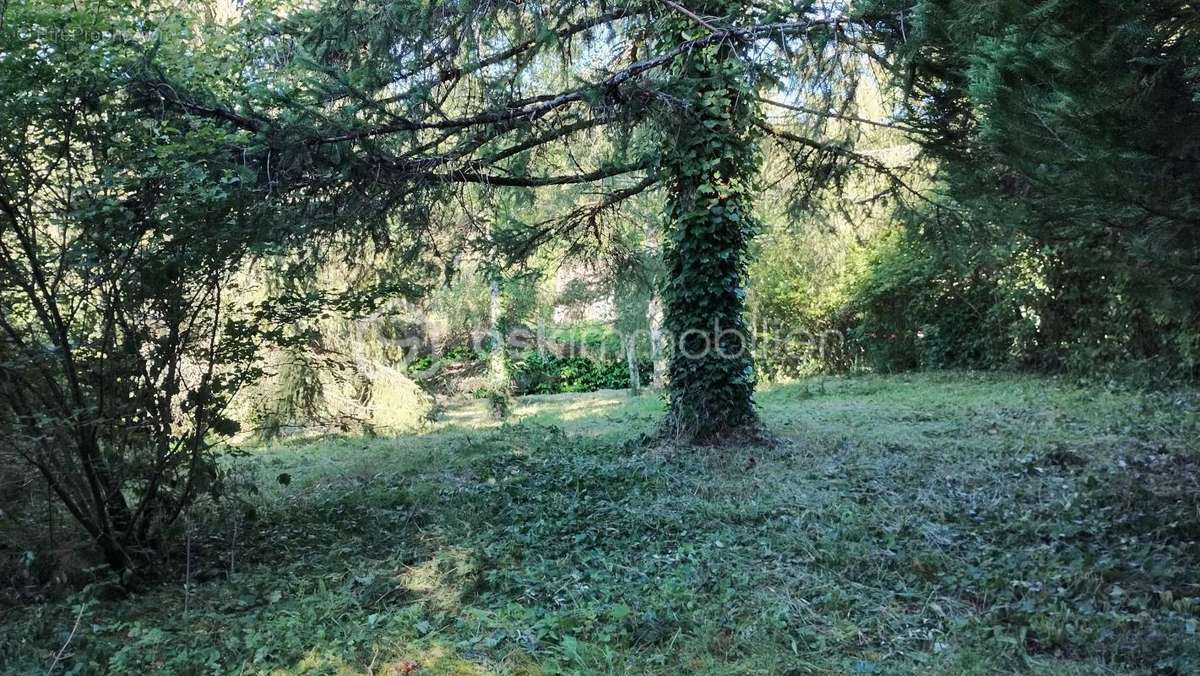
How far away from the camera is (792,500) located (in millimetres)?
5699

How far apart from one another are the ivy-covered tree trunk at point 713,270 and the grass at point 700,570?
25.0 inches

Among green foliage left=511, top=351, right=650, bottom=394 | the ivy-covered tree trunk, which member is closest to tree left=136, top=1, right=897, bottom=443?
the ivy-covered tree trunk

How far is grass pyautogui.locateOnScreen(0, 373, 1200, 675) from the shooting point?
3.40 meters

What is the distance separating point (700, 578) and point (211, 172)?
3.91m

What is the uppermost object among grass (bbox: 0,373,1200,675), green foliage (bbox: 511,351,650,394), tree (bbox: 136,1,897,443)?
tree (bbox: 136,1,897,443)

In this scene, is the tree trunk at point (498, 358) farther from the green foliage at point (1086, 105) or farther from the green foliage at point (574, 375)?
the green foliage at point (1086, 105)

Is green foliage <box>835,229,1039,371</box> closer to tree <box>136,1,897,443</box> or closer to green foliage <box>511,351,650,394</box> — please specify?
tree <box>136,1,897,443</box>

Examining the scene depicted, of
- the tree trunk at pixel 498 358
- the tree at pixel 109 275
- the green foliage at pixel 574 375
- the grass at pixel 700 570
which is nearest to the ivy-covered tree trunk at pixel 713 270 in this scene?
the grass at pixel 700 570

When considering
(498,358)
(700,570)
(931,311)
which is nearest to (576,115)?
(700,570)

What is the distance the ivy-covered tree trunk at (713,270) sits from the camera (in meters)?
7.82

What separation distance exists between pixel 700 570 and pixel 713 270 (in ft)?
13.6

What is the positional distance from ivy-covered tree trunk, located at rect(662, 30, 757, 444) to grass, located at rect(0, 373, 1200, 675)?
0.64 meters

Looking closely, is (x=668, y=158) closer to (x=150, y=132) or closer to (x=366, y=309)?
(x=366, y=309)

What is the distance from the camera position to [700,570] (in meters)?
4.32
